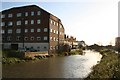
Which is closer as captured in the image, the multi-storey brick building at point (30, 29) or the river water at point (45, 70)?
the river water at point (45, 70)

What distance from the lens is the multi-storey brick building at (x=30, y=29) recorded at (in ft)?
176

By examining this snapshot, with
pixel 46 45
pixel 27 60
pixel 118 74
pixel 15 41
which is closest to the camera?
pixel 118 74

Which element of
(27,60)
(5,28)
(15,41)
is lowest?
(27,60)

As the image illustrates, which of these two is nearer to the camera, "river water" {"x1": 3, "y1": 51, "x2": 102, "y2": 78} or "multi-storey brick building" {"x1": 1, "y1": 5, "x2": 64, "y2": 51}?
"river water" {"x1": 3, "y1": 51, "x2": 102, "y2": 78}

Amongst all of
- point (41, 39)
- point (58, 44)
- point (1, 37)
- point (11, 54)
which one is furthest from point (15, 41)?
point (11, 54)

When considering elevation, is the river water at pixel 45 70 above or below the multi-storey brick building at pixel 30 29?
below

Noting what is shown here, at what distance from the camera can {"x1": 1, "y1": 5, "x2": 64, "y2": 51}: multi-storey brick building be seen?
2112 inches

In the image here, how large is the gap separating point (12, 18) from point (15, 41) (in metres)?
7.46

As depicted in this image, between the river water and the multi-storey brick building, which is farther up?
the multi-storey brick building

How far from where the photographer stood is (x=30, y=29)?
55.6 metres

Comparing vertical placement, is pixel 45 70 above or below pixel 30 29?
below

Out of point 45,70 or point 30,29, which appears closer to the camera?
point 45,70

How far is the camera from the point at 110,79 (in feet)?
44.4

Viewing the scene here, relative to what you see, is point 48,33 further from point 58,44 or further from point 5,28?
point 5,28
